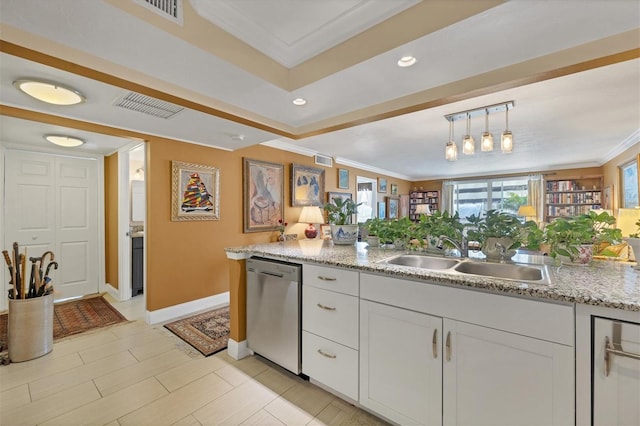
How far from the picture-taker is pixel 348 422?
5.41ft

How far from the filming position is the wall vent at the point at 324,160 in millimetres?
5105

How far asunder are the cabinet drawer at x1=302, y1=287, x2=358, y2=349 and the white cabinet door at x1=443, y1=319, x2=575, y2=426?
21.7 inches

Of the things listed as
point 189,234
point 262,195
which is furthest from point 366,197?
point 189,234

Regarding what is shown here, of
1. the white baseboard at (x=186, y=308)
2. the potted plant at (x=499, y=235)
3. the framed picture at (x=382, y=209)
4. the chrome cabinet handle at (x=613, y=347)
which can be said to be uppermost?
the framed picture at (x=382, y=209)

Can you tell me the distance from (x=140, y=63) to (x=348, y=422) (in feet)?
8.30

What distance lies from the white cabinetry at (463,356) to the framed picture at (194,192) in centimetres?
257

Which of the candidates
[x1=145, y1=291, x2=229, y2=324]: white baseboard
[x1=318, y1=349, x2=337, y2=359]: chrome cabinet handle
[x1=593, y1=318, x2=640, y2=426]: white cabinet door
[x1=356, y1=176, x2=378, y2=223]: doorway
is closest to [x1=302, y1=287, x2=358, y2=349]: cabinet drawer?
[x1=318, y1=349, x2=337, y2=359]: chrome cabinet handle

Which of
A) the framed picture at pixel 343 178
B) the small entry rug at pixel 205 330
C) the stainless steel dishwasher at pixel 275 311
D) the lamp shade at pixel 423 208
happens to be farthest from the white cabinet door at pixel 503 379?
the lamp shade at pixel 423 208

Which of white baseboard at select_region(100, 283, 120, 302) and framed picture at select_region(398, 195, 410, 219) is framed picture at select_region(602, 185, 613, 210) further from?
white baseboard at select_region(100, 283, 120, 302)

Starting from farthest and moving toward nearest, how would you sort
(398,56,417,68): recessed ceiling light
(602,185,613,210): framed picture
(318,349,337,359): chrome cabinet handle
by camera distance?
1. (602,185,613,210): framed picture
2. (318,349,337,359): chrome cabinet handle
3. (398,56,417,68): recessed ceiling light

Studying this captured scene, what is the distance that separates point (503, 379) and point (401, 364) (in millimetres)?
478

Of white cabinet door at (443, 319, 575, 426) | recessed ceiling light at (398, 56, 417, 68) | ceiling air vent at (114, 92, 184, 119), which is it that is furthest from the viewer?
ceiling air vent at (114, 92, 184, 119)

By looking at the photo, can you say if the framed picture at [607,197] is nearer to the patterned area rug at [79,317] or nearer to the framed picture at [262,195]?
the framed picture at [262,195]

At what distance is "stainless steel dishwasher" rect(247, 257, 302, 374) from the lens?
201 cm
